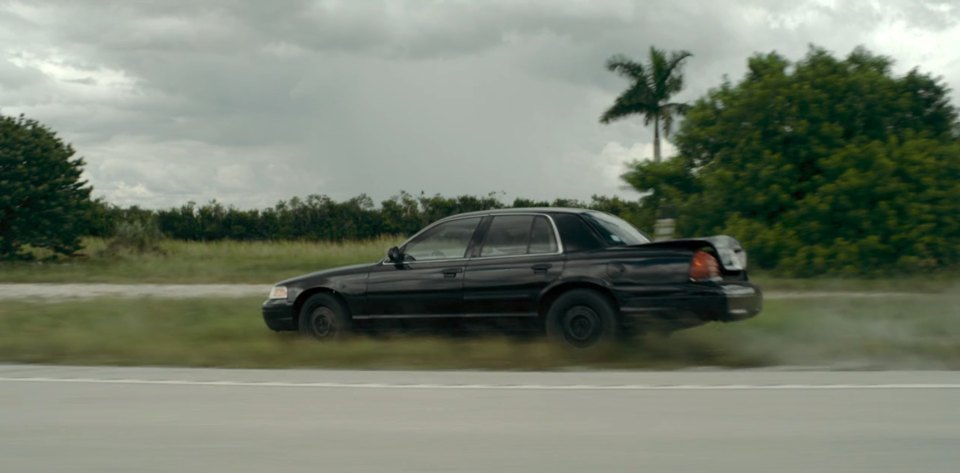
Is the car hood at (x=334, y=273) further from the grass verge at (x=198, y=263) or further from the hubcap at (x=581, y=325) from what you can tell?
the grass verge at (x=198, y=263)

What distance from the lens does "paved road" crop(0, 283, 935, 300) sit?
1809 centimetres

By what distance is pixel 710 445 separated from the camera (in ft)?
19.0

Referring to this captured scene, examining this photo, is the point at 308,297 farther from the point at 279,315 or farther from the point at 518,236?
the point at 518,236

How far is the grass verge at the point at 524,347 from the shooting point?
384 inches

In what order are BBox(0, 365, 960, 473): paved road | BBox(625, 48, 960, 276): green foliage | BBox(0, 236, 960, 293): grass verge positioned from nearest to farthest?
BBox(0, 365, 960, 473): paved road, BBox(0, 236, 960, 293): grass verge, BBox(625, 48, 960, 276): green foliage

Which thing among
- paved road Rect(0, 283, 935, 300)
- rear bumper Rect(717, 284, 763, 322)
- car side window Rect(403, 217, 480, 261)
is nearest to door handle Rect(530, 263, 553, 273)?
car side window Rect(403, 217, 480, 261)

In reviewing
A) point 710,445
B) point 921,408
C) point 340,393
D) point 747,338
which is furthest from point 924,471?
point 747,338

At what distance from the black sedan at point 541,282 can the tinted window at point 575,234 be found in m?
0.01

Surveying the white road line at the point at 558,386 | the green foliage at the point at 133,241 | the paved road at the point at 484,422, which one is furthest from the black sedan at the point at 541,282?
the green foliage at the point at 133,241

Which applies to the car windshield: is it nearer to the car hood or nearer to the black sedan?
the black sedan

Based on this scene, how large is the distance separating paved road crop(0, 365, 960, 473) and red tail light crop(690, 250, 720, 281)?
1.32 meters

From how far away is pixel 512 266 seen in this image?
10.8 metres

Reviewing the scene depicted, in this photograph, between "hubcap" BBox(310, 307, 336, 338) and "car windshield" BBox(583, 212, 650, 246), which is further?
"hubcap" BBox(310, 307, 336, 338)

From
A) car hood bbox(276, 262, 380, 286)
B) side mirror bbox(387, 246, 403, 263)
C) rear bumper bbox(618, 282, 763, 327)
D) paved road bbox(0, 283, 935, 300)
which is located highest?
side mirror bbox(387, 246, 403, 263)
